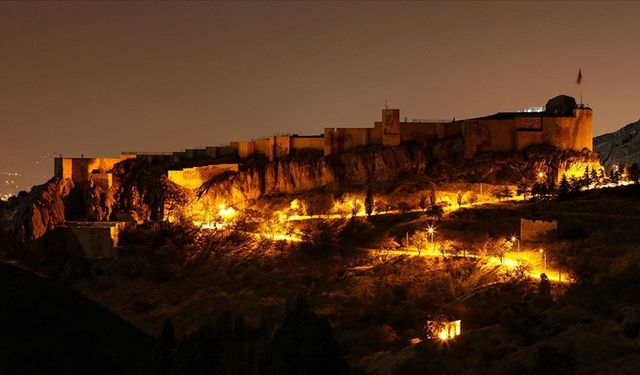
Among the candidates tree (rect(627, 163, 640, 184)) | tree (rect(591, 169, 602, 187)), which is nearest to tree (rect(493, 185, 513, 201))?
tree (rect(591, 169, 602, 187))

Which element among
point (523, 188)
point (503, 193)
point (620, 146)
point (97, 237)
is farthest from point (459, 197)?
point (620, 146)

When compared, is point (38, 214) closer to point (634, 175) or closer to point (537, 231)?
point (537, 231)

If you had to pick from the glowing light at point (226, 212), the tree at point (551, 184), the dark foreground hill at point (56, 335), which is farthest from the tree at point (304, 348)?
the glowing light at point (226, 212)

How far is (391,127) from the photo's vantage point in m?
68.6

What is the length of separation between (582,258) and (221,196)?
3477 centimetres

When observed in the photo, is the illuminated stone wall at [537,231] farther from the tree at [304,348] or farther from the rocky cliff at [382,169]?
the tree at [304,348]

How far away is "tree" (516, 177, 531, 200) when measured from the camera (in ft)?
195

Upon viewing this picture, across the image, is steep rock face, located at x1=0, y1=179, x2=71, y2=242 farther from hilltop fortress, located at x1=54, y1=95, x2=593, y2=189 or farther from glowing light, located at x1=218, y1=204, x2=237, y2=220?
glowing light, located at x1=218, y1=204, x2=237, y2=220

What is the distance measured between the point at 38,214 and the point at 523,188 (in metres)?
39.9

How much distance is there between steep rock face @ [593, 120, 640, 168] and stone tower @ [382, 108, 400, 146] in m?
30.4

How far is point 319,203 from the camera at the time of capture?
6550 centimetres

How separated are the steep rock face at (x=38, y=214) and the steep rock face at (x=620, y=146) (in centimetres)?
5451

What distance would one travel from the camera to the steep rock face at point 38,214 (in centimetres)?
7100

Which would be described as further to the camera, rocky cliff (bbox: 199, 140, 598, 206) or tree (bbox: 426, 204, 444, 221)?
rocky cliff (bbox: 199, 140, 598, 206)
